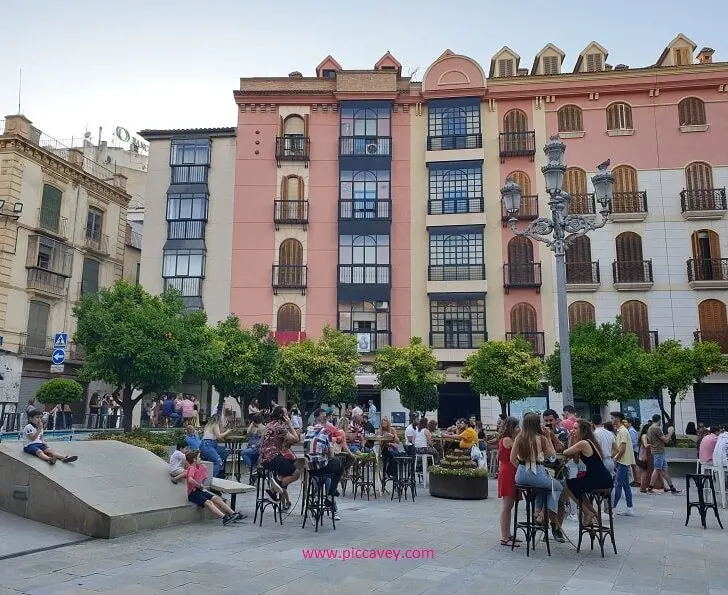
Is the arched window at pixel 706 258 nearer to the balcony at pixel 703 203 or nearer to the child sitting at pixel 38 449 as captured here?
the balcony at pixel 703 203

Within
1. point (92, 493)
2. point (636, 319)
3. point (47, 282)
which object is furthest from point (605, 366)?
point (47, 282)

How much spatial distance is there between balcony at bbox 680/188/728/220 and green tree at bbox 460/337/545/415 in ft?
38.6

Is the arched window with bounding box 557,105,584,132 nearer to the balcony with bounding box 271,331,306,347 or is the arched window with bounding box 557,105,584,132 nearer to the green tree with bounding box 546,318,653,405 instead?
the green tree with bounding box 546,318,653,405

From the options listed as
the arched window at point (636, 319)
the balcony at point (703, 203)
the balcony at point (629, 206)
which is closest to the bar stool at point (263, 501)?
the arched window at point (636, 319)

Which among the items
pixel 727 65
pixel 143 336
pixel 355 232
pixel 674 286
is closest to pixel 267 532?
pixel 143 336

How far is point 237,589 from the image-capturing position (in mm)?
5801

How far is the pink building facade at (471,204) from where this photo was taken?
28.7 metres

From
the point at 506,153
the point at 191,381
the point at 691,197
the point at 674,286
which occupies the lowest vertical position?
the point at 191,381

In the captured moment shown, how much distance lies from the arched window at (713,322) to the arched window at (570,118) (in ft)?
33.5

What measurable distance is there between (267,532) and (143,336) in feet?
33.7

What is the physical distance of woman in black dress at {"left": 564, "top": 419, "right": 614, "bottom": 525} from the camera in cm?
757

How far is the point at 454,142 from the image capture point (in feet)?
102

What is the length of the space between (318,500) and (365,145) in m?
24.9

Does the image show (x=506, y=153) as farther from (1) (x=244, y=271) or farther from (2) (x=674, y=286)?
(1) (x=244, y=271)
